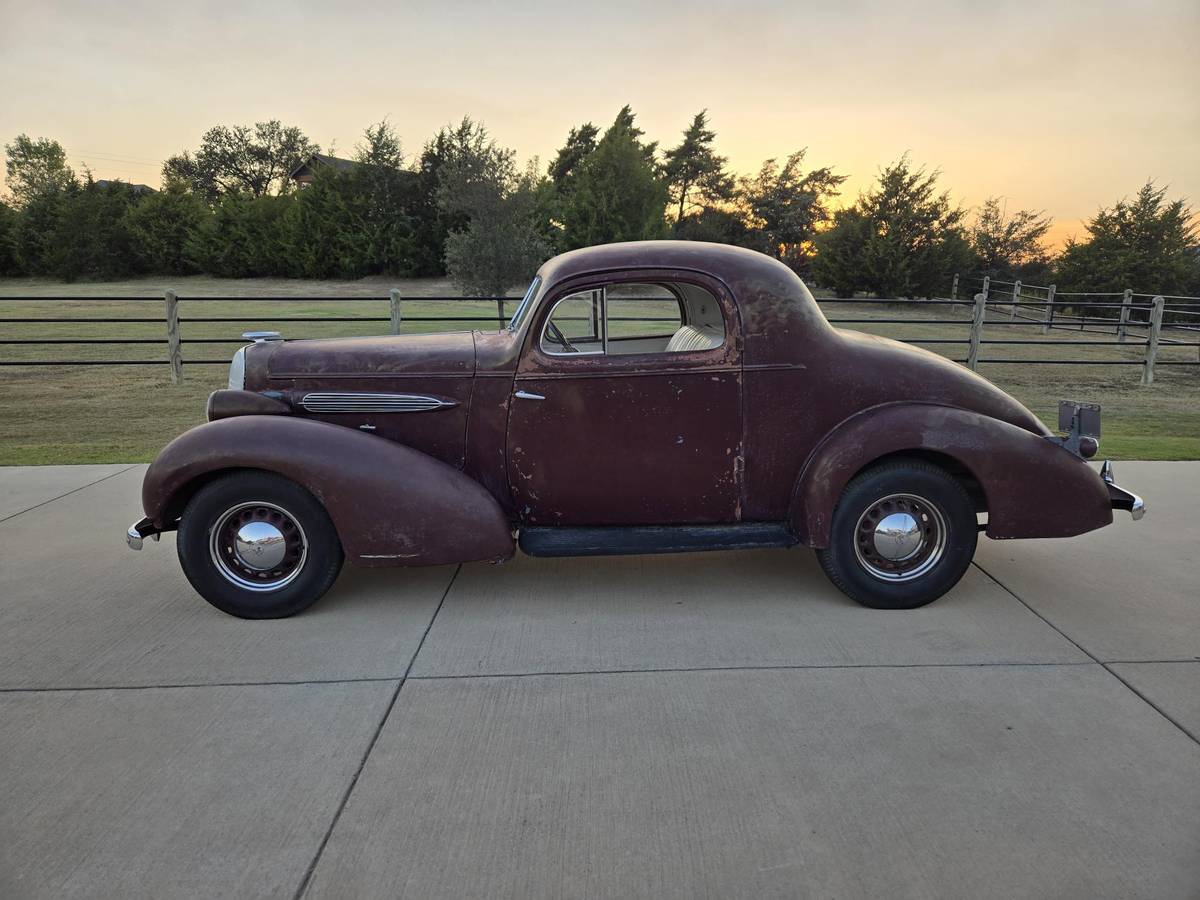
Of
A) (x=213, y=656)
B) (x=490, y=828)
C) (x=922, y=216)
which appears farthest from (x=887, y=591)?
(x=922, y=216)

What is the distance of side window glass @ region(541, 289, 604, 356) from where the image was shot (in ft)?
13.8

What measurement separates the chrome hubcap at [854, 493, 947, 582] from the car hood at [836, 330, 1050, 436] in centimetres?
53

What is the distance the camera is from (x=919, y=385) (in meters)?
4.16

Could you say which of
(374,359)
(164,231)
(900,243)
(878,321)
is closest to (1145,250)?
(900,243)

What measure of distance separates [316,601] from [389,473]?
0.79 meters

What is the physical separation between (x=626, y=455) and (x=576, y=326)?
776 mm

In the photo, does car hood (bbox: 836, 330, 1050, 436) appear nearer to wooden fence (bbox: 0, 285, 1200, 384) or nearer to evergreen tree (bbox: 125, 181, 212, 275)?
wooden fence (bbox: 0, 285, 1200, 384)

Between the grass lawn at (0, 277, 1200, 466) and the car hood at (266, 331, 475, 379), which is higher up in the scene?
the car hood at (266, 331, 475, 379)

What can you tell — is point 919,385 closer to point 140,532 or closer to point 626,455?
point 626,455

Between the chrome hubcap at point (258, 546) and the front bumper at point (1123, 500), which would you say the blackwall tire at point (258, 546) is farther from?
the front bumper at point (1123, 500)

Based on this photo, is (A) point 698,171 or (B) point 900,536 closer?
(B) point 900,536

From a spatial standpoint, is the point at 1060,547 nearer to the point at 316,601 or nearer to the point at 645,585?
the point at 645,585

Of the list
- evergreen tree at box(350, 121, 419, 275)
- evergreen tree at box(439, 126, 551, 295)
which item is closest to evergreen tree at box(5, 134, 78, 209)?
evergreen tree at box(350, 121, 419, 275)

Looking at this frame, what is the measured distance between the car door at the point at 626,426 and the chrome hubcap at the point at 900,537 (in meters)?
0.65
